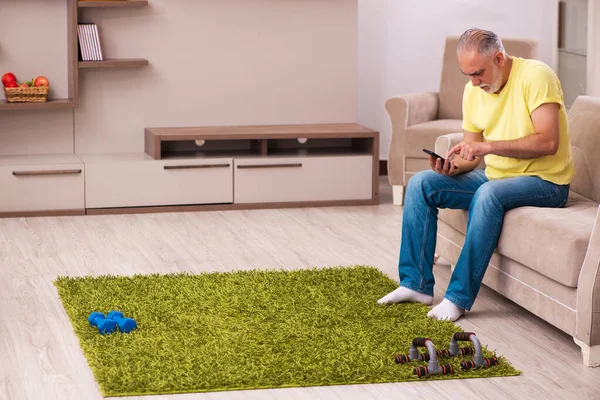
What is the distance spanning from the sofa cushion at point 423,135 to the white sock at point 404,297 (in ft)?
6.68

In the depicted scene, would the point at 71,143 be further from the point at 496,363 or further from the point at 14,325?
the point at 496,363

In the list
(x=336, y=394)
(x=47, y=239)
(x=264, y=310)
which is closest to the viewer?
(x=336, y=394)

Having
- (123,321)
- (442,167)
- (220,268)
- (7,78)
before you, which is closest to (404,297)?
(442,167)

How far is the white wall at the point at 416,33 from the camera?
656 cm

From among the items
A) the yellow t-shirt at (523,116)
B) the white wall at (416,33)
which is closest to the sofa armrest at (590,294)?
the yellow t-shirt at (523,116)

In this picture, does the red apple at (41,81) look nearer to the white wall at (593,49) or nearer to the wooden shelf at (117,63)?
the wooden shelf at (117,63)

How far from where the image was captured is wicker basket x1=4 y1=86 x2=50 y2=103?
5.29 metres

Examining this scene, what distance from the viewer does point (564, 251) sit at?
3.04 meters

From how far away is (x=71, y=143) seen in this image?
563 centimetres

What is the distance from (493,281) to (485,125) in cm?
57

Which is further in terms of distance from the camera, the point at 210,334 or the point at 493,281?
the point at 493,281

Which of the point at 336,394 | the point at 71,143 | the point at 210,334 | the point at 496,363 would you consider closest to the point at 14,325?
the point at 210,334

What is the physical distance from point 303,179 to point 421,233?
2044mm

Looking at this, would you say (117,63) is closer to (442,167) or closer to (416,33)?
(416,33)
